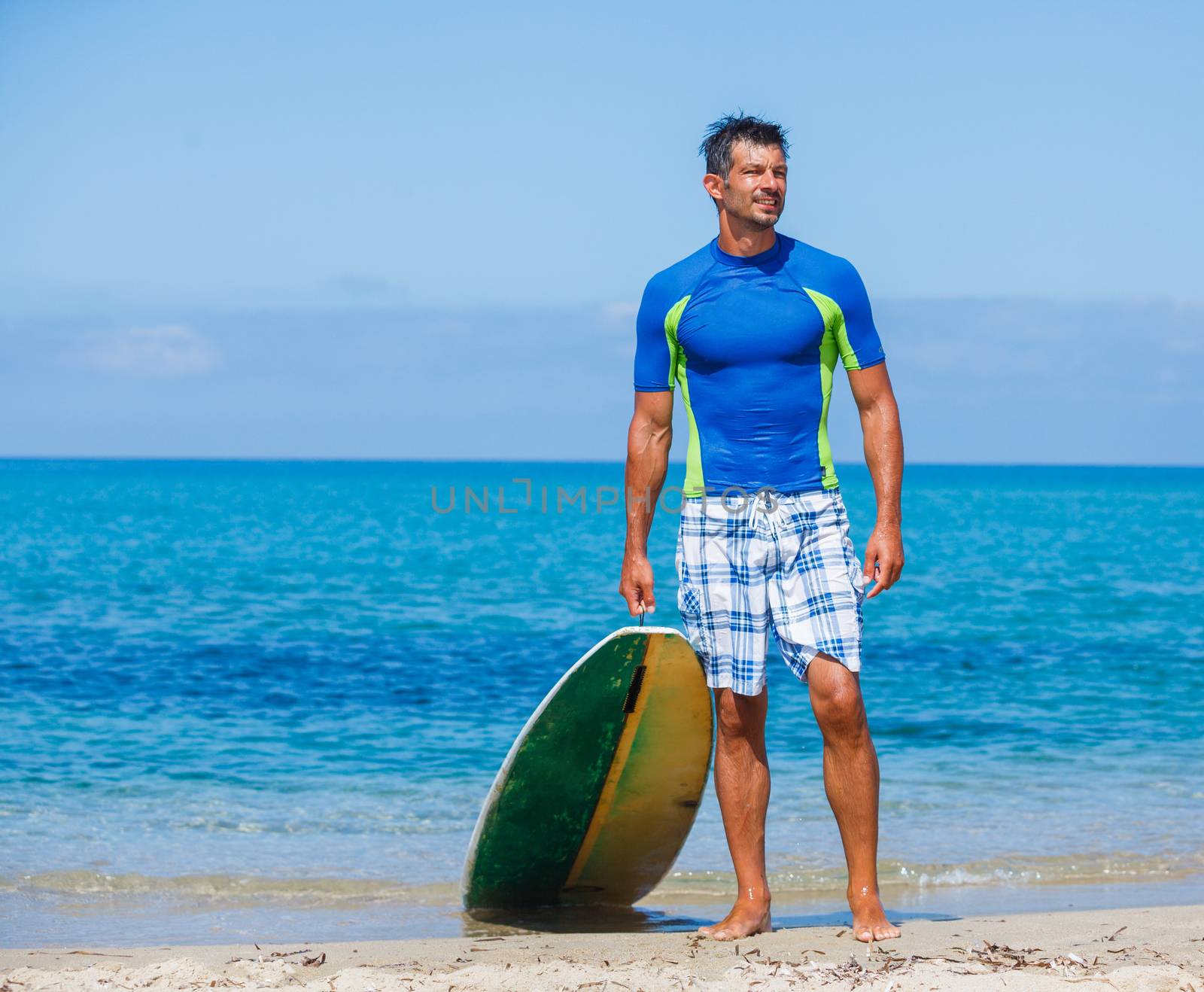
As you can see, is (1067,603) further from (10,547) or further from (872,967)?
(10,547)

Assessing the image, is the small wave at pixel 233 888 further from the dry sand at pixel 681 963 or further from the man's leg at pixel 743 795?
the man's leg at pixel 743 795

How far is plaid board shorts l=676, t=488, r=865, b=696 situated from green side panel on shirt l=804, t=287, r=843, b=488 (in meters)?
0.08

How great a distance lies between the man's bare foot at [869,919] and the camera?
3.55 metres

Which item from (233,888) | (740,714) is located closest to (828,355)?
(740,714)

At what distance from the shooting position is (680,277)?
3623 millimetres

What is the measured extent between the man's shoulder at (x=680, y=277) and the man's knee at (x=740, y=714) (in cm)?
109

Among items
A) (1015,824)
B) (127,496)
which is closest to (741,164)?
(1015,824)

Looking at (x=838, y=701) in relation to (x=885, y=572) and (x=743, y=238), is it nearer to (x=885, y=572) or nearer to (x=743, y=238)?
(x=885, y=572)

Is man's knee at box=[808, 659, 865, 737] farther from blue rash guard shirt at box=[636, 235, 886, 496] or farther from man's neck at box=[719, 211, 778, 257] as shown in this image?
man's neck at box=[719, 211, 778, 257]

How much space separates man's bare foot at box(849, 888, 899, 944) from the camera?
11.6 feet

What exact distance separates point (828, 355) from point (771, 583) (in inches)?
24.8

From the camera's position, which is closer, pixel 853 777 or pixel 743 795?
pixel 853 777

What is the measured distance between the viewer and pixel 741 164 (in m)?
3.51

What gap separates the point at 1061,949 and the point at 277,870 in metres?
3.05
